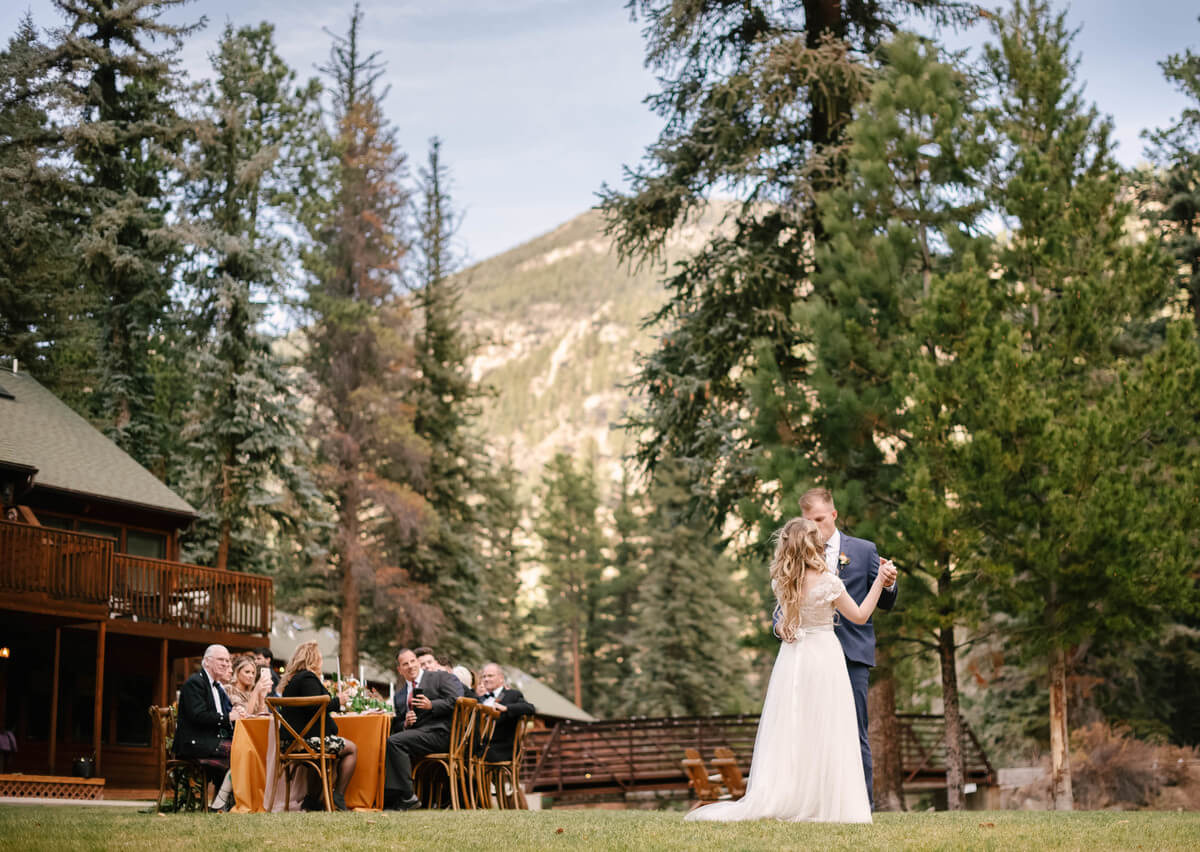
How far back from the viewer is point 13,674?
23.8 metres

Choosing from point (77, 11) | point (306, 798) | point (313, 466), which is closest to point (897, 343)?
point (306, 798)

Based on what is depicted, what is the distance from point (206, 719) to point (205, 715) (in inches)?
1.6

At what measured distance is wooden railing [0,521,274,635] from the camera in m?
19.3

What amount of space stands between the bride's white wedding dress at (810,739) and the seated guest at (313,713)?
3.69 meters

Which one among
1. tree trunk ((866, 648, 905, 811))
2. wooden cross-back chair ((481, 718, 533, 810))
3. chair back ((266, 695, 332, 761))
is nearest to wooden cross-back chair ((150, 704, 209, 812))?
chair back ((266, 695, 332, 761))

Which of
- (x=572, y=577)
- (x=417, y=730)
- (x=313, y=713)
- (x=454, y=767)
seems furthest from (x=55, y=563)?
(x=572, y=577)

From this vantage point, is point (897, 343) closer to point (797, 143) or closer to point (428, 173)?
point (797, 143)

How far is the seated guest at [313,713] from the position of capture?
10.1 m

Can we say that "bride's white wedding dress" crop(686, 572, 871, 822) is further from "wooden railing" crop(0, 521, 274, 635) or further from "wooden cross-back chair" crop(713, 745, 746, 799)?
"wooden railing" crop(0, 521, 274, 635)

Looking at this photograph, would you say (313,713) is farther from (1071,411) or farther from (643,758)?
(643,758)

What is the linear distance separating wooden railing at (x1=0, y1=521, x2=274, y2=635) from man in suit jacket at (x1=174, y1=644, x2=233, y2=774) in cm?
941

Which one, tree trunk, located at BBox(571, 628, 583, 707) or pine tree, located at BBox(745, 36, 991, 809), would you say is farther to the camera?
tree trunk, located at BBox(571, 628, 583, 707)

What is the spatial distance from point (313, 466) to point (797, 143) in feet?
54.7

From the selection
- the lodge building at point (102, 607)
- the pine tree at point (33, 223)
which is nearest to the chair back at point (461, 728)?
the lodge building at point (102, 607)
